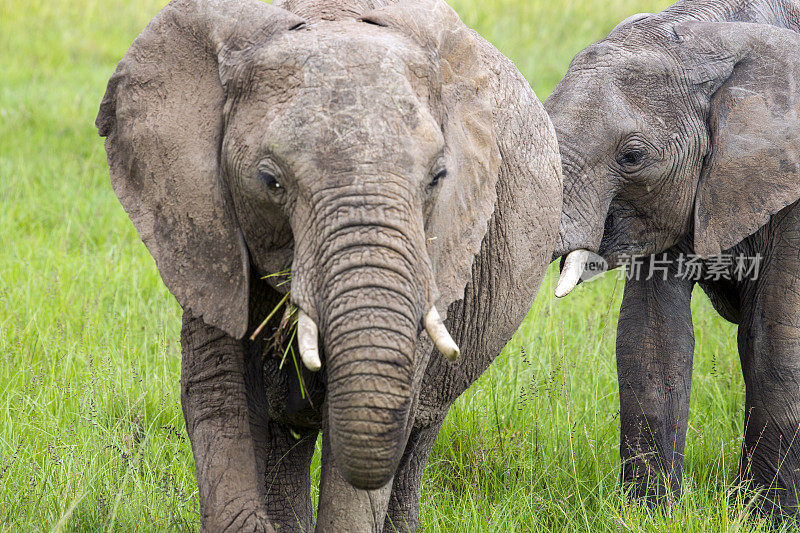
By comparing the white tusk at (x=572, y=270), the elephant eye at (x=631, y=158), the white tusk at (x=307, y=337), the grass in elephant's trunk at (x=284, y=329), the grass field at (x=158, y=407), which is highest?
the white tusk at (x=307, y=337)

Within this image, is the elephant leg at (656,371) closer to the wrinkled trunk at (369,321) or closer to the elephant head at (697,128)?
the elephant head at (697,128)

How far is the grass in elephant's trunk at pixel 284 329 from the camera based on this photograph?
8.70 feet

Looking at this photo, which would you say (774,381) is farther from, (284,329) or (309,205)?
(309,205)

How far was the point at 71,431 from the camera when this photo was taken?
4242 millimetres

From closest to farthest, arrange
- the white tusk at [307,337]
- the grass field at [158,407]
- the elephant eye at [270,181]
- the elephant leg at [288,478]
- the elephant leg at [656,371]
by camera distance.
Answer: the white tusk at [307,337] < the elephant eye at [270,181] < the grass field at [158,407] < the elephant leg at [288,478] < the elephant leg at [656,371]

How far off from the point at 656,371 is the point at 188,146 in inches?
99.1

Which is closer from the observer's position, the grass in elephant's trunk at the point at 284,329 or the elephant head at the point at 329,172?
the elephant head at the point at 329,172

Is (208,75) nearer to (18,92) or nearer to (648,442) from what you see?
(648,442)

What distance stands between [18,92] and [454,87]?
758cm

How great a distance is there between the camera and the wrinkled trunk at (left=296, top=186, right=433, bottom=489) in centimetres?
239

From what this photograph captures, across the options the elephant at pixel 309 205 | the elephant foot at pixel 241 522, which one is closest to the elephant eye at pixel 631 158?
the elephant at pixel 309 205

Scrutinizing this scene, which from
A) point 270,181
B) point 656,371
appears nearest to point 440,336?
point 270,181

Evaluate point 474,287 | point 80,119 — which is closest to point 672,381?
point 474,287

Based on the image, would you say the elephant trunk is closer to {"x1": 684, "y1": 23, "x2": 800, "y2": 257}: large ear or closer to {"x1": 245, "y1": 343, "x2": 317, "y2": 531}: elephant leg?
{"x1": 684, "y1": 23, "x2": 800, "y2": 257}: large ear
